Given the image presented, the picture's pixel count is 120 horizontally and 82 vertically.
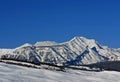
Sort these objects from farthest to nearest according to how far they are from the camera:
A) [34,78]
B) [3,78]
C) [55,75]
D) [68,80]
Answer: [55,75] → [68,80] → [34,78] → [3,78]

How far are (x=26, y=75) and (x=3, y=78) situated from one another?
4041mm

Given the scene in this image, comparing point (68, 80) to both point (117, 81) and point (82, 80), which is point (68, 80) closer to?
point (82, 80)

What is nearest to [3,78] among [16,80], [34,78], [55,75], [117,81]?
[16,80]

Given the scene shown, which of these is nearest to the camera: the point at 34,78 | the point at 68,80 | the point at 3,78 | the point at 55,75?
the point at 3,78

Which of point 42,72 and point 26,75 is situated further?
point 42,72

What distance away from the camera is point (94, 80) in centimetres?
3719

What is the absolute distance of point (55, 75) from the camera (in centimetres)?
3675

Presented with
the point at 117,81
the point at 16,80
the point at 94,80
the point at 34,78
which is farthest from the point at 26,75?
the point at 117,81

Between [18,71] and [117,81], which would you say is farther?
[117,81]

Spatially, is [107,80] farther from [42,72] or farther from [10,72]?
[10,72]

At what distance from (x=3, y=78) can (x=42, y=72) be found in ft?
27.5

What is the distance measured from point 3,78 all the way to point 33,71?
7889 millimetres

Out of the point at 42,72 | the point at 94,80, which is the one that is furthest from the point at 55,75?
the point at 94,80

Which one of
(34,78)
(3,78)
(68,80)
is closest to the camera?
(3,78)
